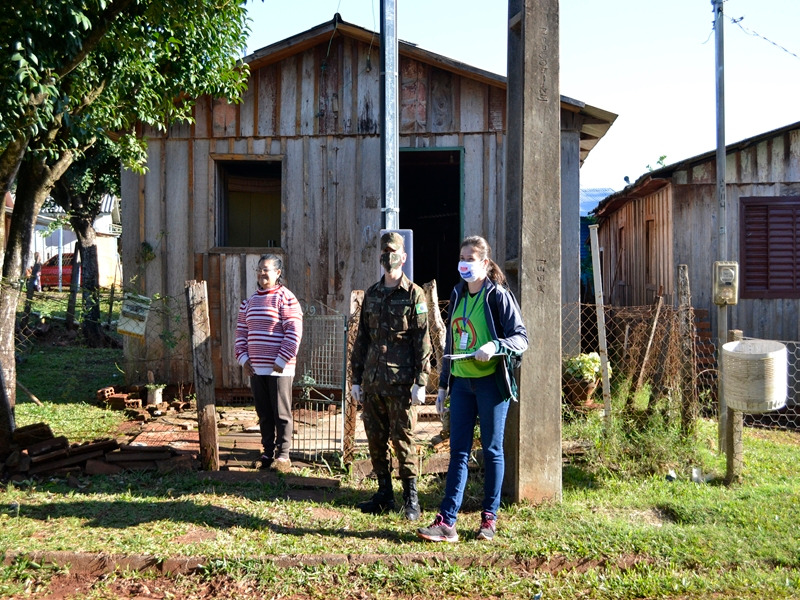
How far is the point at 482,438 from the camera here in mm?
4879

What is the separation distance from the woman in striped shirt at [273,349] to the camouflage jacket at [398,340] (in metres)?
1.19

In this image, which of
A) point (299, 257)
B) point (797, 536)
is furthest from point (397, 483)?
point (299, 257)

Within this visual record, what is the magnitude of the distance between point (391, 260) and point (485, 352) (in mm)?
1099

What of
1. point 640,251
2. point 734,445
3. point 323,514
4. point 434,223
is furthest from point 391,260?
point 434,223

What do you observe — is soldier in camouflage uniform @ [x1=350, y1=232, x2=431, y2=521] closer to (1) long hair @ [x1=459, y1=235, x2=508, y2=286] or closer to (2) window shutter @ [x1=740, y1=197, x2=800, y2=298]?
(1) long hair @ [x1=459, y1=235, x2=508, y2=286]

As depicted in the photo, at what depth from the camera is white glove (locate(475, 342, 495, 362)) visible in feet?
15.0

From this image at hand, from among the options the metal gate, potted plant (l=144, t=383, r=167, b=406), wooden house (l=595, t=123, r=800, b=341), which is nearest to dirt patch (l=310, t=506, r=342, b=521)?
the metal gate

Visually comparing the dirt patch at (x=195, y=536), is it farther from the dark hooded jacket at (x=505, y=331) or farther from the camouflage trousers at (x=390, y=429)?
the dark hooded jacket at (x=505, y=331)

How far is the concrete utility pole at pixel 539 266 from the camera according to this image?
18.3ft

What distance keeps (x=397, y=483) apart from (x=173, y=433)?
3120 mm

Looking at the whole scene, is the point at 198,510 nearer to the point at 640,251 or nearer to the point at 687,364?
the point at 687,364

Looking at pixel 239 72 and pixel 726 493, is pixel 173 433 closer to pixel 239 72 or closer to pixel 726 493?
pixel 239 72

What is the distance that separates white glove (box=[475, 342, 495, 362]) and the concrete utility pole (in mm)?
1019

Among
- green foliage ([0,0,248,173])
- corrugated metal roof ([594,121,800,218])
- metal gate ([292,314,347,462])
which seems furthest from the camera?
corrugated metal roof ([594,121,800,218])
